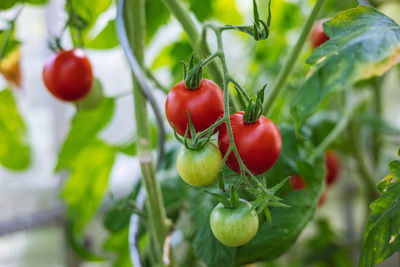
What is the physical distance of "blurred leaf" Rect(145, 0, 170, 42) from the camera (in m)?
0.56

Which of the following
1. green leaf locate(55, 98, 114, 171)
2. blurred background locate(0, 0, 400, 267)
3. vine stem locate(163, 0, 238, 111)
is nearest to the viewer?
vine stem locate(163, 0, 238, 111)

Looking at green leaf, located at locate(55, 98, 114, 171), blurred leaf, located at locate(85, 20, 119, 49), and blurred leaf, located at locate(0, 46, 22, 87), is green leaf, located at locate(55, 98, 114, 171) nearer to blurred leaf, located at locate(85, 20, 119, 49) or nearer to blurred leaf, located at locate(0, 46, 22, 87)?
blurred leaf, located at locate(85, 20, 119, 49)

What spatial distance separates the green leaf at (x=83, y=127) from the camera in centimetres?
60

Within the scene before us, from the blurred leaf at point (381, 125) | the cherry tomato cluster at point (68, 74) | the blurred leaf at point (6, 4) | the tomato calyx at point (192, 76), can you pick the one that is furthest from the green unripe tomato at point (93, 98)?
the blurred leaf at point (381, 125)

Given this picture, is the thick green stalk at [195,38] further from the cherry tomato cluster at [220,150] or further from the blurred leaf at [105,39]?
the blurred leaf at [105,39]

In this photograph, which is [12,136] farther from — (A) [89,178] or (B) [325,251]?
(B) [325,251]

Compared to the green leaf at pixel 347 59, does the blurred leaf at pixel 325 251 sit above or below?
below

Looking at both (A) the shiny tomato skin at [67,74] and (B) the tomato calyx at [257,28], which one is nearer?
(B) the tomato calyx at [257,28]

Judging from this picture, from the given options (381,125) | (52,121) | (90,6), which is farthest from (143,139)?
(52,121)

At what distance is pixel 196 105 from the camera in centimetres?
27

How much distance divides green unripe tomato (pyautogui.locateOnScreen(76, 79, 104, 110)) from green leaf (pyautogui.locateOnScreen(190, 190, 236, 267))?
0.19 m

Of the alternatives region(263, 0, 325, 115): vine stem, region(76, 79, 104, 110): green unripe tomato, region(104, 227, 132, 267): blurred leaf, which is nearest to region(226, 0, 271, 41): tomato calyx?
region(263, 0, 325, 115): vine stem

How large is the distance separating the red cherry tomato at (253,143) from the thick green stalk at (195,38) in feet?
0.30

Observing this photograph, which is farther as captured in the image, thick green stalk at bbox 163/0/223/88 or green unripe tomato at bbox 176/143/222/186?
thick green stalk at bbox 163/0/223/88
